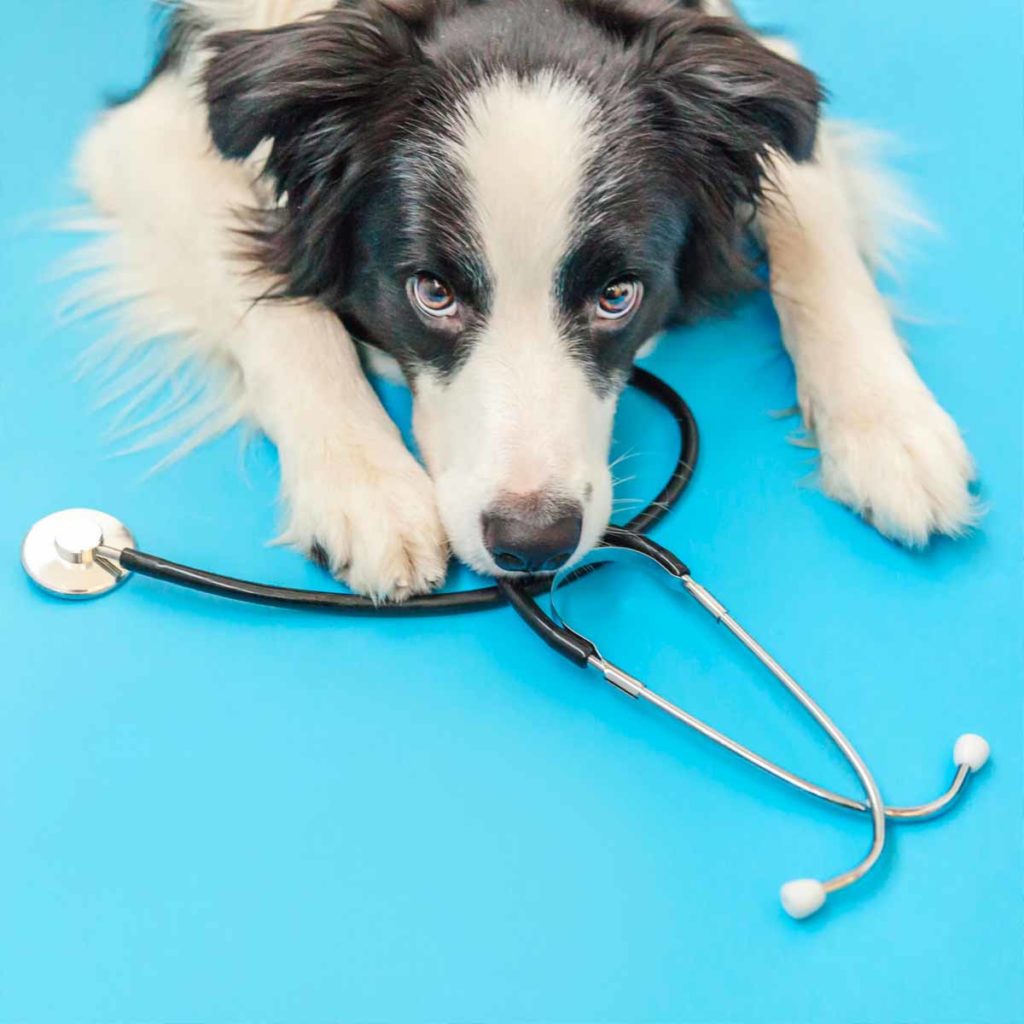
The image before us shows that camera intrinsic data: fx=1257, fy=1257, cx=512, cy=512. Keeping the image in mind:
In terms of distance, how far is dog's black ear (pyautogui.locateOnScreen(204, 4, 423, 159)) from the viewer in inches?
83.4

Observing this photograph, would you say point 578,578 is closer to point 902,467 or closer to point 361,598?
point 361,598

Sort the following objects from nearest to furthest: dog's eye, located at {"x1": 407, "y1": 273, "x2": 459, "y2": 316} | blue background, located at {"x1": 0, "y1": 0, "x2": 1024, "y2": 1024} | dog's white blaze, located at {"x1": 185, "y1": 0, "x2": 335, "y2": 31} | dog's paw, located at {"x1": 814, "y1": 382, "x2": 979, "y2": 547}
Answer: blue background, located at {"x1": 0, "y1": 0, "x2": 1024, "y2": 1024}
dog's eye, located at {"x1": 407, "y1": 273, "x2": 459, "y2": 316}
dog's paw, located at {"x1": 814, "y1": 382, "x2": 979, "y2": 547}
dog's white blaze, located at {"x1": 185, "y1": 0, "x2": 335, "y2": 31}

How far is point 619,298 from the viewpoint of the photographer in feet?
7.22

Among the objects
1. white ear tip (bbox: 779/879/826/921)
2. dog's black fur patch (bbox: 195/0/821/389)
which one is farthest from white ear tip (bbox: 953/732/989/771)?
dog's black fur patch (bbox: 195/0/821/389)

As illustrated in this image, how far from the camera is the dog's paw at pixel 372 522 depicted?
2.20 metres

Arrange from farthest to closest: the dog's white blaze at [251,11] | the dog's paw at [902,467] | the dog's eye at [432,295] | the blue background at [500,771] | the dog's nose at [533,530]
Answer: the dog's white blaze at [251,11] → the dog's paw at [902,467] → the dog's eye at [432,295] → the dog's nose at [533,530] → the blue background at [500,771]

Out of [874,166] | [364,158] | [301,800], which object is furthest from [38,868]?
[874,166]

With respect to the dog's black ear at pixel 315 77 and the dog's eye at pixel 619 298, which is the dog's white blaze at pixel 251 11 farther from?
the dog's eye at pixel 619 298

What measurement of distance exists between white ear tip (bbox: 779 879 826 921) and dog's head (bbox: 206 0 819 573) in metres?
0.63

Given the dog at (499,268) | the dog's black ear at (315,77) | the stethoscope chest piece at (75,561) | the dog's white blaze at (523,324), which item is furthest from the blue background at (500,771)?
the dog's black ear at (315,77)

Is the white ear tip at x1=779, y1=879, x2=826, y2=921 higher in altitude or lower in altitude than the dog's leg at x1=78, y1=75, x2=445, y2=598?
lower

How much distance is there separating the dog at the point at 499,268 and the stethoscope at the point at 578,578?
0.27 feet

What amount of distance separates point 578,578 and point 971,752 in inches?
28.7

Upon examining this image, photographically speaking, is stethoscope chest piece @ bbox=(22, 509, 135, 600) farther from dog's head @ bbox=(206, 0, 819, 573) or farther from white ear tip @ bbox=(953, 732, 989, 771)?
white ear tip @ bbox=(953, 732, 989, 771)
